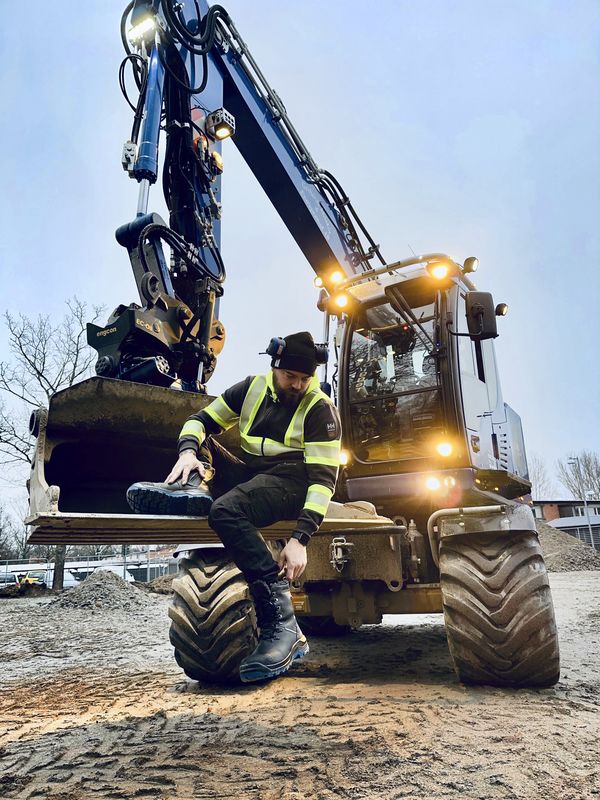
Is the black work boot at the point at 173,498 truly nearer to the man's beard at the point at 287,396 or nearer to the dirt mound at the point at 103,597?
the man's beard at the point at 287,396

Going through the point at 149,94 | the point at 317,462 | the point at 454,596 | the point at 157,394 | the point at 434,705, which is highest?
the point at 149,94

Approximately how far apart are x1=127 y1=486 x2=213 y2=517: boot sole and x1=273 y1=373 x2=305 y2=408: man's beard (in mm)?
616

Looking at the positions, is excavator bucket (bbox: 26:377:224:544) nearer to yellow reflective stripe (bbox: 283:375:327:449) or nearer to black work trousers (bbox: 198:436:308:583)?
black work trousers (bbox: 198:436:308:583)

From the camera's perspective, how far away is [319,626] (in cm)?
666

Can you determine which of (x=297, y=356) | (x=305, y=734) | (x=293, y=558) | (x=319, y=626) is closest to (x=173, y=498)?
(x=293, y=558)

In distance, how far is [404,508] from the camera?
475 centimetres

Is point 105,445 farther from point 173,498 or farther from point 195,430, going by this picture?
point 173,498

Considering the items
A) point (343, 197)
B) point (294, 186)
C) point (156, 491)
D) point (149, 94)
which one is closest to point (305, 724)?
point (156, 491)

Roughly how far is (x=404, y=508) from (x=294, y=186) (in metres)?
3.49

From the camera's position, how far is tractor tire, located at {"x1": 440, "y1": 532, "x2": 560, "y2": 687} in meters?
3.73

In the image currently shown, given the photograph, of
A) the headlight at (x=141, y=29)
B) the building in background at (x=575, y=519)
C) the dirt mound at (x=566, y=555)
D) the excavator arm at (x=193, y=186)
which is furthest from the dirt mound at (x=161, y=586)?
the building in background at (x=575, y=519)

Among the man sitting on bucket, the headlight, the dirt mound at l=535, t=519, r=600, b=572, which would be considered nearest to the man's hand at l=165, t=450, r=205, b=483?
the man sitting on bucket

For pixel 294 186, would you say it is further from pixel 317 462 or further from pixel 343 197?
pixel 317 462

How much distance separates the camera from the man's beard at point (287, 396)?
2.99 m
